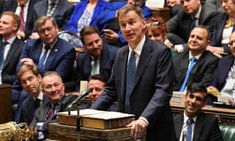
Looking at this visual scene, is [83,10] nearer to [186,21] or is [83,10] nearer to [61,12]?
[61,12]

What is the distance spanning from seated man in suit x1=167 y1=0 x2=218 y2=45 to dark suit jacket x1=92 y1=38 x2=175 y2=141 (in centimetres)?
279

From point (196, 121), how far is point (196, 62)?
1124 millimetres

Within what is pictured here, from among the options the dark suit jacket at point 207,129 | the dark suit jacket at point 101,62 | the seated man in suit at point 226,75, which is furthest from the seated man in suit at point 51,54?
the dark suit jacket at point 207,129

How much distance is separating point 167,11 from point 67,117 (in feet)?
13.8

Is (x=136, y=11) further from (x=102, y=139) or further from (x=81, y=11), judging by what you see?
(x=81, y=11)

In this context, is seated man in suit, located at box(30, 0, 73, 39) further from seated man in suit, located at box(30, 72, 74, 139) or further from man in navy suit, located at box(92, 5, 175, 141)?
man in navy suit, located at box(92, 5, 175, 141)

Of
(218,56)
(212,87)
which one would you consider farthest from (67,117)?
(218,56)

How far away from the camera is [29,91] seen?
6270 mm

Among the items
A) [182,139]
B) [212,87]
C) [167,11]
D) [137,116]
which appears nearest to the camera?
[137,116]

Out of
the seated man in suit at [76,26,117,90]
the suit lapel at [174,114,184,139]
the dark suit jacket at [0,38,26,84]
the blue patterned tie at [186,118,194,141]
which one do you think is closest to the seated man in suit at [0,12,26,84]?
the dark suit jacket at [0,38,26,84]

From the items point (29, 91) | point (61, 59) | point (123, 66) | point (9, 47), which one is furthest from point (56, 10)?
point (123, 66)

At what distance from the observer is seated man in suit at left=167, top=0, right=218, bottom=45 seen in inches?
266

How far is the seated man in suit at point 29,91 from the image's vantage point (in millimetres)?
6082

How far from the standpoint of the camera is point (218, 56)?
5.98 meters
